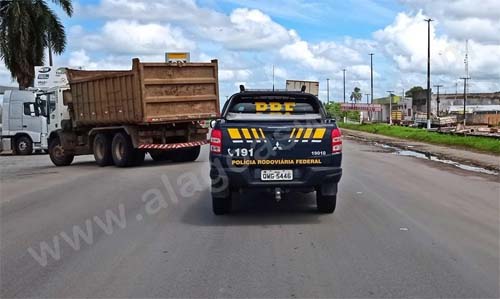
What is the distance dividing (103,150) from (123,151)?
127cm

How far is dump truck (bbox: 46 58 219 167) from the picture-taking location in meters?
18.1

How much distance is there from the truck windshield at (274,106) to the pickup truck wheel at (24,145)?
21.9 m

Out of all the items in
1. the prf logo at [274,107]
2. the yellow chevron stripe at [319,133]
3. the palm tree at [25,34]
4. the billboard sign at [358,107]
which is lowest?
the billboard sign at [358,107]

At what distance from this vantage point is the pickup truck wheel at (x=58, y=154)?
68.2 feet

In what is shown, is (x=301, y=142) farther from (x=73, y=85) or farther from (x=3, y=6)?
(x=3, y=6)

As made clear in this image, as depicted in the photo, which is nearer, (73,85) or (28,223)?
(28,223)

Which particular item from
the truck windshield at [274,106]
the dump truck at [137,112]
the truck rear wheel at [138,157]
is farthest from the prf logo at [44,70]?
the truck windshield at [274,106]

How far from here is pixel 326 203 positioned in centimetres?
921

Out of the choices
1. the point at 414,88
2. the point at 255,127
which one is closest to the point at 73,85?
the point at 255,127

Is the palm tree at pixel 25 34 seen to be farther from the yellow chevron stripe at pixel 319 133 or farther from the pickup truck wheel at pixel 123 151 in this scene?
the yellow chevron stripe at pixel 319 133

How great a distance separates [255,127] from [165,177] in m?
7.33

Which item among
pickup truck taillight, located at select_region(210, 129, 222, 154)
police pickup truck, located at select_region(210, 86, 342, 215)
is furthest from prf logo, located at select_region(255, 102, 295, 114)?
pickup truck taillight, located at select_region(210, 129, 222, 154)

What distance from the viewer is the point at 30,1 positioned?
Answer: 35.4 m

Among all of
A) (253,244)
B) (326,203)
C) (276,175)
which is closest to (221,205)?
(276,175)
